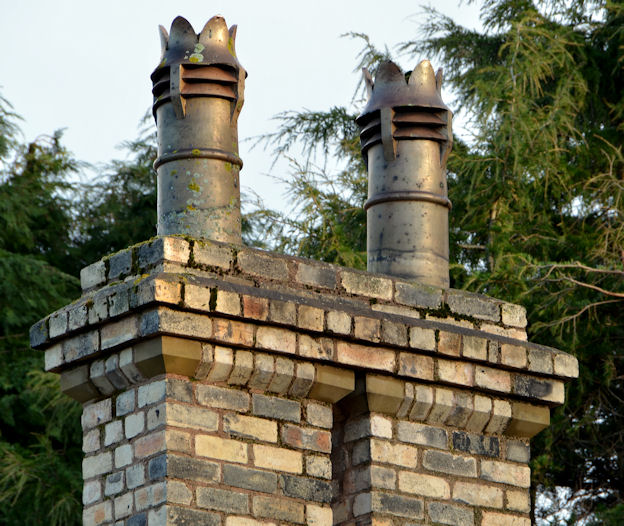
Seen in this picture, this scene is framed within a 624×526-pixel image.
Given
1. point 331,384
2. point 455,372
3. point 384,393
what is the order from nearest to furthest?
point 331,384
point 384,393
point 455,372

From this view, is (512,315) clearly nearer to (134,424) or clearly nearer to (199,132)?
(199,132)

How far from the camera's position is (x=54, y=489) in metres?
13.6

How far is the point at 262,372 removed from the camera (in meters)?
5.70

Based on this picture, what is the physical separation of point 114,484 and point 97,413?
15.3 inches

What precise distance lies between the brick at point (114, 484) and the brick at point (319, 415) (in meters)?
0.85

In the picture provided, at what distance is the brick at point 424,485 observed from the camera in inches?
238

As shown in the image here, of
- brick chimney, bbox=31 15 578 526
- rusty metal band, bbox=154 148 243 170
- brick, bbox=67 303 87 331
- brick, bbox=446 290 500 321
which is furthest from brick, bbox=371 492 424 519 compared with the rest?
rusty metal band, bbox=154 148 243 170

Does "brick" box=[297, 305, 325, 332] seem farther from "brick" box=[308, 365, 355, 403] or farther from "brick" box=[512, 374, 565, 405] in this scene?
"brick" box=[512, 374, 565, 405]

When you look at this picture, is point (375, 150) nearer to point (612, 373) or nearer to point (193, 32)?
point (193, 32)

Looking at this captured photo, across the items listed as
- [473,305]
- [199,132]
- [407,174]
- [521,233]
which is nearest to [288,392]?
[473,305]

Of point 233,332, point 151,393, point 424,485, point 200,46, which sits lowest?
point 424,485

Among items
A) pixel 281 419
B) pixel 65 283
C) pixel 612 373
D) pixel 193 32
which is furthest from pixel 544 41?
pixel 281 419

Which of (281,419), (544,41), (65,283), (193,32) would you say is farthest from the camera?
(65,283)

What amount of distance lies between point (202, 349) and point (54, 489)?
28.0ft
